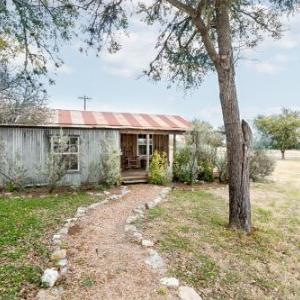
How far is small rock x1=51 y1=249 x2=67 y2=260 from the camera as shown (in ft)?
15.4

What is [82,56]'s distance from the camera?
8.21 m

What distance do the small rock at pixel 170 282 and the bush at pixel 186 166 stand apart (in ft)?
30.1

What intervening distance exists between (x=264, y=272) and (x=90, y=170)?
874cm

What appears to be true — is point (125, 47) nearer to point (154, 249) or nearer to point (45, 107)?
point (154, 249)

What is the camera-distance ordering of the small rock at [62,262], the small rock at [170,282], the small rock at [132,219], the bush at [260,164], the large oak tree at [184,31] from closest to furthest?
1. the small rock at [170,282]
2. the small rock at [62,262]
3. the large oak tree at [184,31]
4. the small rock at [132,219]
5. the bush at [260,164]

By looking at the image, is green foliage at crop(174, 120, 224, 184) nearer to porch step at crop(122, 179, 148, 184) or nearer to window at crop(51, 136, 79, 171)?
porch step at crop(122, 179, 148, 184)

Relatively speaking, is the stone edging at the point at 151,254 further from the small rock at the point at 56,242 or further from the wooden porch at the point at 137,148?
the wooden porch at the point at 137,148

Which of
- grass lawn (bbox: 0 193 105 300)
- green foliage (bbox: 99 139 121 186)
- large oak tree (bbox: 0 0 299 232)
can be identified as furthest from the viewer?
green foliage (bbox: 99 139 121 186)

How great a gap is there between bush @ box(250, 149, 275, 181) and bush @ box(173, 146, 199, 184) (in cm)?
354

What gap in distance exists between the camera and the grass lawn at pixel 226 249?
4.43 meters

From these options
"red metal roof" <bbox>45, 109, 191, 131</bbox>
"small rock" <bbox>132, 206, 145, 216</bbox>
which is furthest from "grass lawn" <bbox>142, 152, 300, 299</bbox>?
"red metal roof" <bbox>45, 109, 191, 131</bbox>

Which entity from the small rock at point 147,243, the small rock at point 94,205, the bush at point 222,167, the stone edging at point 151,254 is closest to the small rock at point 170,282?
the stone edging at point 151,254

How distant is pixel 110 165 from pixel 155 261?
738 centimetres

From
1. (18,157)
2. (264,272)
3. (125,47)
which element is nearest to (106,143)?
(18,157)
